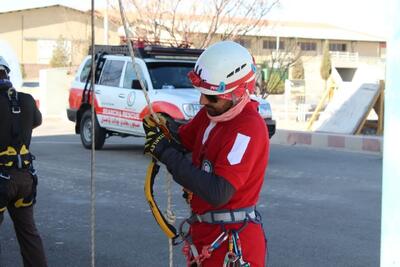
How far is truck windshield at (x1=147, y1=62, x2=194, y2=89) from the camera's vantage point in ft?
41.1

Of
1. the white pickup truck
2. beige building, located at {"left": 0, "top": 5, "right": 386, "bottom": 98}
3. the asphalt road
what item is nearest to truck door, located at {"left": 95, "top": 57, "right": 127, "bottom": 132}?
the white pickup truck

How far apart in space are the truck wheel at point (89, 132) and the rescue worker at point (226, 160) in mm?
10724

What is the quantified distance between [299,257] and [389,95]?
352 centimetres

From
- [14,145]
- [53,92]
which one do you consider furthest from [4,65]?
[53,92]

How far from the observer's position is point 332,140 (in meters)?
16.0

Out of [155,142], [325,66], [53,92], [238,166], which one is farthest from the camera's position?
[325,66]

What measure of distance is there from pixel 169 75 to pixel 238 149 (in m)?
9.90

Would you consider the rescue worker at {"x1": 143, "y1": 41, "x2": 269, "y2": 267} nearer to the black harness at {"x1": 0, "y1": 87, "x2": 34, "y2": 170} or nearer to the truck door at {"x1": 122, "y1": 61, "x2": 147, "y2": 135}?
the black harness at {"x1": 0, "y1": 87, "x2": 34, "y2": 170}

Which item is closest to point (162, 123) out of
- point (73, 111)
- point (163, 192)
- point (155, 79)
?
point (163, 192)

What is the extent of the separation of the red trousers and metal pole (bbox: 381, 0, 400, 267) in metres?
0.54

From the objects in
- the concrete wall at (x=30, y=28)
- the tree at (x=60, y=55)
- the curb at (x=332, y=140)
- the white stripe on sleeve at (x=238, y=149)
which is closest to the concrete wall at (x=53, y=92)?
the curb at (x=332, y=140)

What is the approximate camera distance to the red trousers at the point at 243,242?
3.07 m

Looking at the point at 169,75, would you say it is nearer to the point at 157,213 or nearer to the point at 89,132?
the point at 89,132

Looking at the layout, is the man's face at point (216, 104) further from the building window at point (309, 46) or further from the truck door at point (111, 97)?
the building window at point (309, 46)
